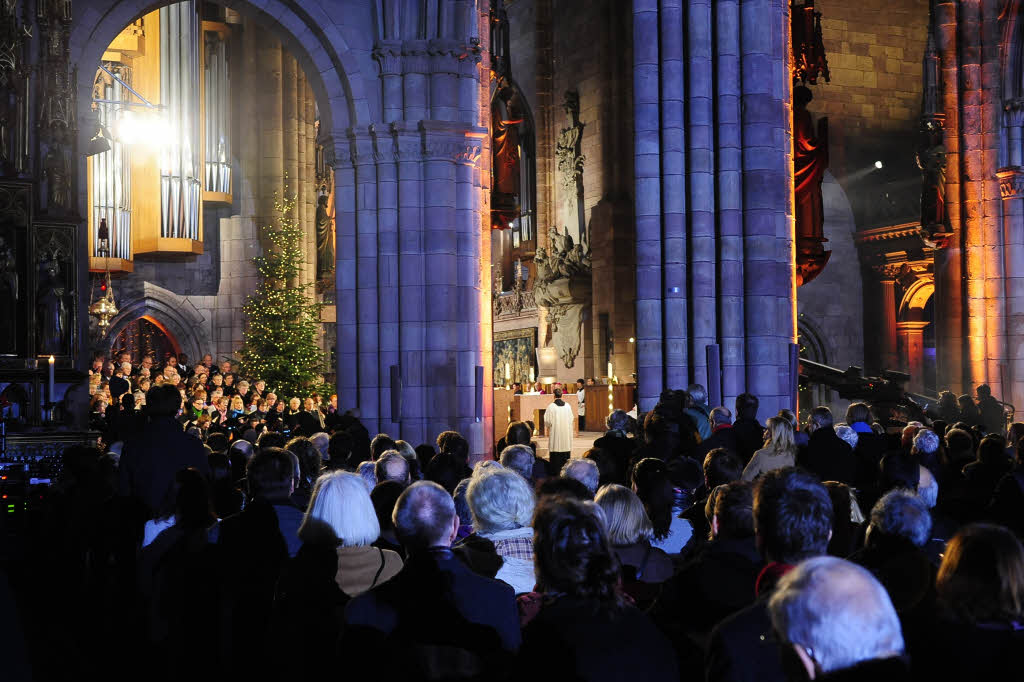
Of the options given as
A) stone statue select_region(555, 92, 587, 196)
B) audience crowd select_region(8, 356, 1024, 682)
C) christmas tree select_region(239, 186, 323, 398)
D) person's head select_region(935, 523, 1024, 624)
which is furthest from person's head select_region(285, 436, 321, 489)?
stone statue select_region(555, 92, 587, 196)

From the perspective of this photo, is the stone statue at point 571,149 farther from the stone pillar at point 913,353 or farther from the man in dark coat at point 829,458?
the man in dark coat at point 829,458

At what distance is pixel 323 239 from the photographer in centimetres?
2584

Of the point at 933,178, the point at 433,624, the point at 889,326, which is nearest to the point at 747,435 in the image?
the point at 433,624

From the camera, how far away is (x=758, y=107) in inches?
568

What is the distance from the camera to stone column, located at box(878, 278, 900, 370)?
27641mm

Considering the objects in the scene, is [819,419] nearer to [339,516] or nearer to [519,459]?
[519,459]

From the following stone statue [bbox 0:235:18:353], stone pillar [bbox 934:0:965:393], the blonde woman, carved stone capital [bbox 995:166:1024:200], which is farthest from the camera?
stone pillar [bbox 934:0:965:393]

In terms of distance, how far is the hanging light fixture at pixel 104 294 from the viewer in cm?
2125

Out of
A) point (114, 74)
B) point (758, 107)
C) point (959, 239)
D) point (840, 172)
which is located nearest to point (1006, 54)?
point (959, 239)

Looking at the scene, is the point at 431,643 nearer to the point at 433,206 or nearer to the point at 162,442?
the point at 162,442

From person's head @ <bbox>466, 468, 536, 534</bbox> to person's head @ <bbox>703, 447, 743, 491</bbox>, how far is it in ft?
5.03

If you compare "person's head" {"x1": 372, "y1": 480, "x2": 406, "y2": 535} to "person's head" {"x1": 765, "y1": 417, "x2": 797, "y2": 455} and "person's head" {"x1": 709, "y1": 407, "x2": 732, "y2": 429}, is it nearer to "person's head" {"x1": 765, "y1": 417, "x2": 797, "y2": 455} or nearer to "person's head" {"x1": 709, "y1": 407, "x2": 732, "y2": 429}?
"person's head" {"x1": 765, "y1": 417, "x2": 797, "y2": 455}

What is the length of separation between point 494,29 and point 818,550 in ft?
46.8

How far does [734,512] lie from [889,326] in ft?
82.4
